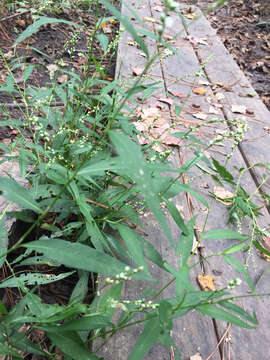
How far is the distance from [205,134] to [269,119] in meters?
0.56

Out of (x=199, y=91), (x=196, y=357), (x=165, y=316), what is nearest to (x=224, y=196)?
(x=196, y=357)

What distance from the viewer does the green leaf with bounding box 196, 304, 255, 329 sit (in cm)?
85

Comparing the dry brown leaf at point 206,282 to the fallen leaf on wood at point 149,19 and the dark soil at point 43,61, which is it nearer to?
the dark soil at point 43,61

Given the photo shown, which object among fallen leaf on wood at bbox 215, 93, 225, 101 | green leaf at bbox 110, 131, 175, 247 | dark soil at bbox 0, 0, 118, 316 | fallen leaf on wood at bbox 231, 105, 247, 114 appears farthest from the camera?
fallen leaf on wood at bbox 215, 93, 225, 101

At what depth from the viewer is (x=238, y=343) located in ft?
3.76

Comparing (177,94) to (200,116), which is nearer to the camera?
(200,116)

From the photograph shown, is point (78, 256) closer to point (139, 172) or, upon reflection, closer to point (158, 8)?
point (139, 172)

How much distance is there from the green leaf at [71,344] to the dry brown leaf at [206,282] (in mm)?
535

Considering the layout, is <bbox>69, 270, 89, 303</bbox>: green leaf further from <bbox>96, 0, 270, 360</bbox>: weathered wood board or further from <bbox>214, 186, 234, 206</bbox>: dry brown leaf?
<bbox>214, 186, 234, 206</bbox>: dry brown leaf

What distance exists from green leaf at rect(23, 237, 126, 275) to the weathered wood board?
1.43 ft

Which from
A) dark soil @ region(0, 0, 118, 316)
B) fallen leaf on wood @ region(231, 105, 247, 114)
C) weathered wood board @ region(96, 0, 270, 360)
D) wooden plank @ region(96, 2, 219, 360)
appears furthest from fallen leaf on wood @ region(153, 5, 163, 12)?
wooden plank @ region(96, 2, 219, 360)

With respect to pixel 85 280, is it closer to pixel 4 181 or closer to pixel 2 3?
pixel 4 181

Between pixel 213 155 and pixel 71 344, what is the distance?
1385 millimetres

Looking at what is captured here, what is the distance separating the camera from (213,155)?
6.47ft
